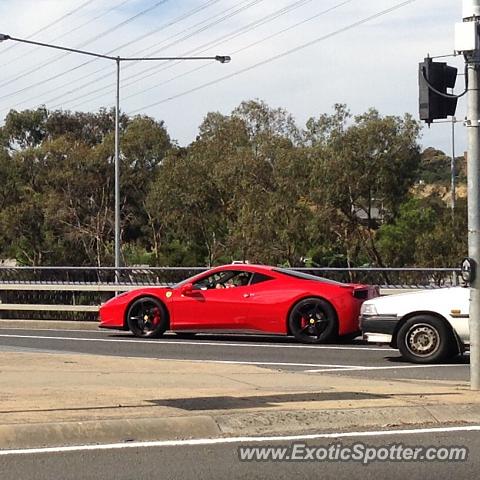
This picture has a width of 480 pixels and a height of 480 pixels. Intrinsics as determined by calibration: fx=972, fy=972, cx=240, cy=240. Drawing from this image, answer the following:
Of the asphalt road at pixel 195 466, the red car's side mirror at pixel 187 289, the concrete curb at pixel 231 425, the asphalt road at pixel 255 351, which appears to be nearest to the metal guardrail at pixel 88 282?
the asphalt road at pixel 255 351

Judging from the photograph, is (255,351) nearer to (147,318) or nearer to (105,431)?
(147,318)

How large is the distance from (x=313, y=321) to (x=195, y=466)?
30.3 feet

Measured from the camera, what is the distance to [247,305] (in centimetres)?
1642

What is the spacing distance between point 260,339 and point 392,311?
14.9ft

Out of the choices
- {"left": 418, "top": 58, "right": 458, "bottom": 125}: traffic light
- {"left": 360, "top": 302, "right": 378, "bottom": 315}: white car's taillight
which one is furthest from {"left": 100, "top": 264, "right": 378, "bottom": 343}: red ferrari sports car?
{"left": 418, "top": 58, "right": 458, "bottom": 125}: traffic light

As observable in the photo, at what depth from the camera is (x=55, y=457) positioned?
714cm

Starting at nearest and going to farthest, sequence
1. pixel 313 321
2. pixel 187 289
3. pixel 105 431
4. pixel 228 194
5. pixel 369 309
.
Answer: pixel 105 431 → pixel 369 309 → pixel 313 321 → pixel 187 289 → pixel 228 194

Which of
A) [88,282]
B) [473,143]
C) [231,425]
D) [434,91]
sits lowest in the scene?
[231,425]

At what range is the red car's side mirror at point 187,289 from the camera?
55.4ft

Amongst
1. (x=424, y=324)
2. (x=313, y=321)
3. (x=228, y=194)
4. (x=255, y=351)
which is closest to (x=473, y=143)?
(x=424, y=324)

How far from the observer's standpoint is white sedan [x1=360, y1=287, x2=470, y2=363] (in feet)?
42.4

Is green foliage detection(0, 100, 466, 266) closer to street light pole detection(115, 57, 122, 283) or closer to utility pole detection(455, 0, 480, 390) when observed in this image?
street light pole detection(115, 57, 122, 283)

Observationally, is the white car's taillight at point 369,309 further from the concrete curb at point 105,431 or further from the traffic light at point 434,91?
the concrete curb at point 105,431

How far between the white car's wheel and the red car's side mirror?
4.77 metres
